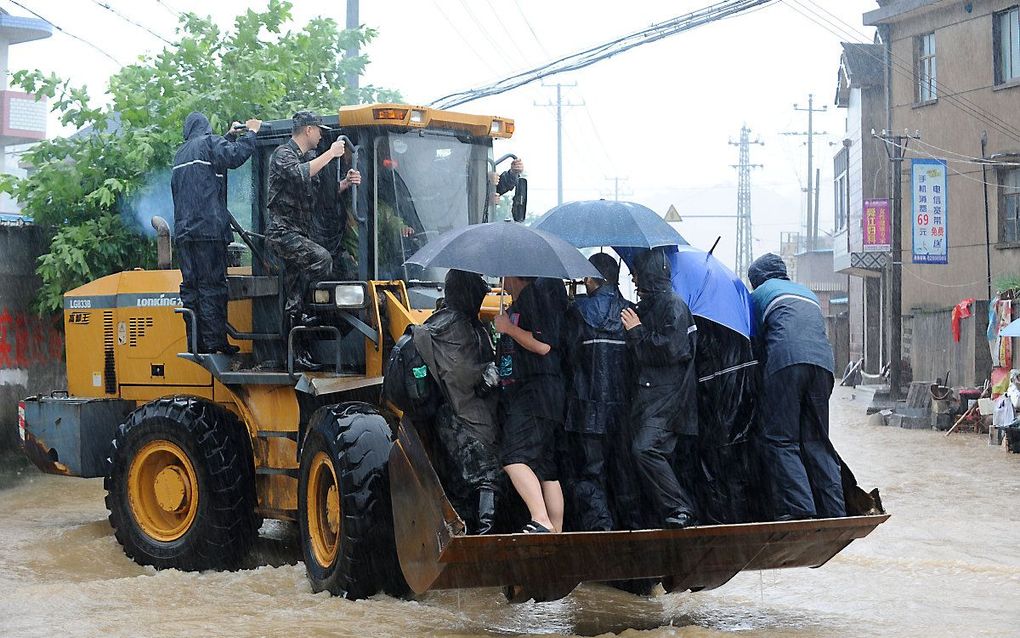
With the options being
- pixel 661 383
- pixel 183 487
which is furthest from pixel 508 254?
pixel 183 487

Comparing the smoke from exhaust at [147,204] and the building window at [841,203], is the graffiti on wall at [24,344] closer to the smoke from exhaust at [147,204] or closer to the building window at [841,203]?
the smoke from exhaust at [147,204]

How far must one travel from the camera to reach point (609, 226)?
7703 mm

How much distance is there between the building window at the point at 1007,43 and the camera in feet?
92.4

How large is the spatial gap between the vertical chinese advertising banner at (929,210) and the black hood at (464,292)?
22083 millimetres

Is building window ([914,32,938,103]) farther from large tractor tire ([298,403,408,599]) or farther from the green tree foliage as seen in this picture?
large tractor tire ([298,403,408,599])

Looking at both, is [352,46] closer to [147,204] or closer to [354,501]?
[147,204]

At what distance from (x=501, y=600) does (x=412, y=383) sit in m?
2.15

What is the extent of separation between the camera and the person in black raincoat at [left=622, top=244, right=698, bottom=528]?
7398mm

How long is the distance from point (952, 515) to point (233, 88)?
9125 millimetres

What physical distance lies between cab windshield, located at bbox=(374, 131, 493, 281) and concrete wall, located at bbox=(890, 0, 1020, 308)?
21.3 meters

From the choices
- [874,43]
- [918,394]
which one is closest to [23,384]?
[918,394]

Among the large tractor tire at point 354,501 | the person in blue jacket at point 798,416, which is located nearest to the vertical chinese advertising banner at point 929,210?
the person in blue jacket at point 798,416

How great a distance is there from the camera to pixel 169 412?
32.2 ft

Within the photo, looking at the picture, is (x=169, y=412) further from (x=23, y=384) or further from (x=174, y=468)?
(x=23, y=384)
